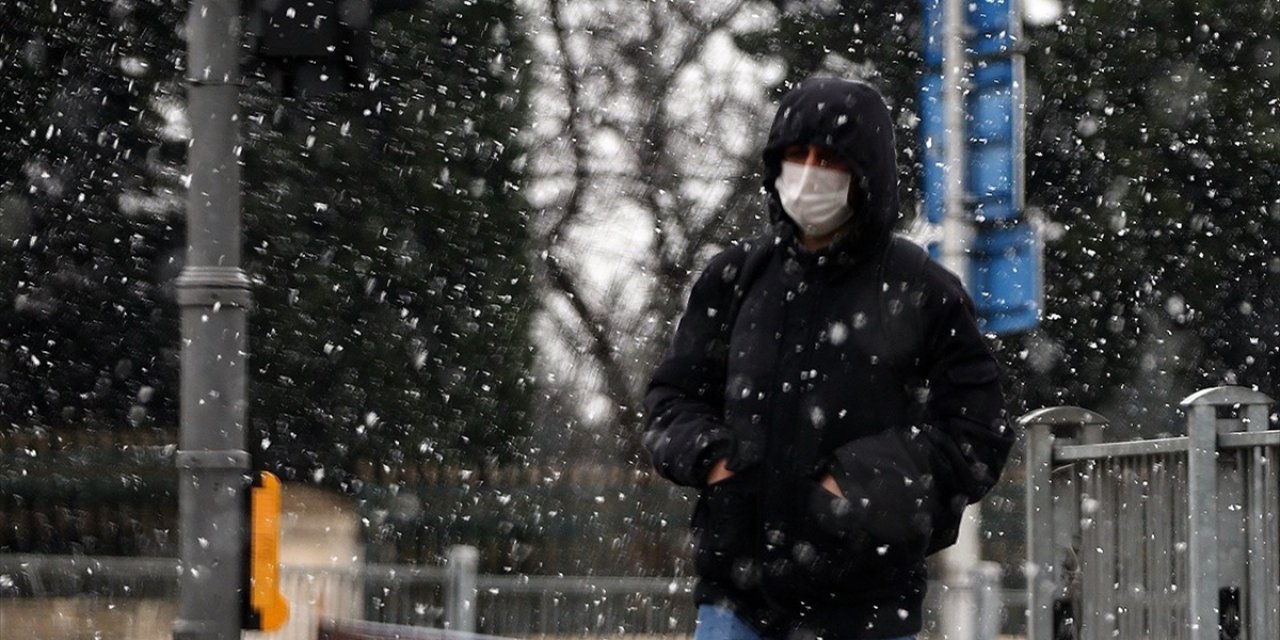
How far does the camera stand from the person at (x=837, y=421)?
316 cm

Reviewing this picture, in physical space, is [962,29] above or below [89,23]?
below

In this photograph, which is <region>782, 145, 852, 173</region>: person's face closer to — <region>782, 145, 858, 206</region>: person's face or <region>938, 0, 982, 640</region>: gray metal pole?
<region>782, 145, 858, 206</region>: person's face

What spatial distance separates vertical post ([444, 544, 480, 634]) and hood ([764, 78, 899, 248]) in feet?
28.3

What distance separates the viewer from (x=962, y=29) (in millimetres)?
10109

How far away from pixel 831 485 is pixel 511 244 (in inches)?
583

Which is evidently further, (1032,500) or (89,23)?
(89,23)

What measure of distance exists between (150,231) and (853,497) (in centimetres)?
1407

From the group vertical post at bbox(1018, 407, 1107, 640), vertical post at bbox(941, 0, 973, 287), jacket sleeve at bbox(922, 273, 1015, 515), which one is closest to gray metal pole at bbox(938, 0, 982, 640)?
vertical post at bbox(941, 0, 973, 287)

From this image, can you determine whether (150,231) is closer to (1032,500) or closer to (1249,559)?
(1032,500)

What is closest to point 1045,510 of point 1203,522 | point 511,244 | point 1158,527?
point 1158,527

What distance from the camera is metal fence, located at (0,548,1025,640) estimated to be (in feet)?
36.4

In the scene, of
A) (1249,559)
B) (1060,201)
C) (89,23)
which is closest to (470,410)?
(89,23)

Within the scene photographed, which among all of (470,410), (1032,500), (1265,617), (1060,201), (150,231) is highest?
(1060,201)

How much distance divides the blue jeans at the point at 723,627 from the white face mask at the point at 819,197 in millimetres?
661
